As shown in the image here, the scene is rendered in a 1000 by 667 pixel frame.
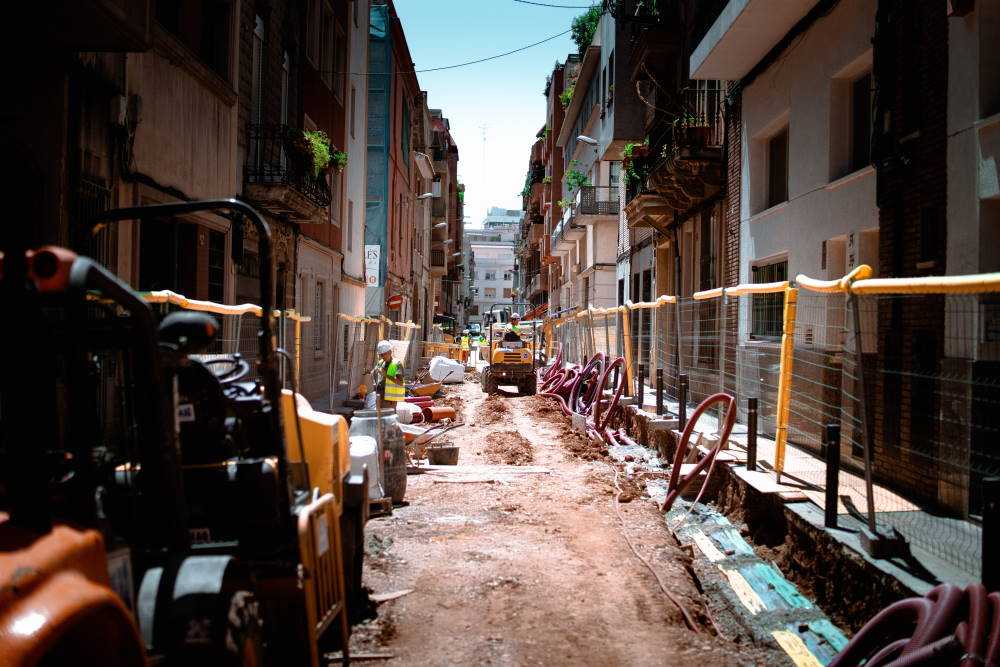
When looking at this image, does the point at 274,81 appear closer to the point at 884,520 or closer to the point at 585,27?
the point at 884,520

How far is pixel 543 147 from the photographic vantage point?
59344 millimetres

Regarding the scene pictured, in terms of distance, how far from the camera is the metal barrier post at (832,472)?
552 cm

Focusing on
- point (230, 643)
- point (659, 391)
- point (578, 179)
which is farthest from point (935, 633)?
point (578, 179)

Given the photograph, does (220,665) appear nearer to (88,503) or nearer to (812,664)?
(88,503)

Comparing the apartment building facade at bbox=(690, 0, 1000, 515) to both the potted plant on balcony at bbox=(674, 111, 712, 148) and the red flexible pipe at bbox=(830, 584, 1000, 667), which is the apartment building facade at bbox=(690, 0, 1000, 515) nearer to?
the red flexible pipe at bbox=(830, 584, 1000, 667)

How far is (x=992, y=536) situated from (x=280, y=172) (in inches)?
504

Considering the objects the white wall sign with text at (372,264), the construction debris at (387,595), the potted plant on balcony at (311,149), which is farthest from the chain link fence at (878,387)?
the white wall sign with text at (372,264)

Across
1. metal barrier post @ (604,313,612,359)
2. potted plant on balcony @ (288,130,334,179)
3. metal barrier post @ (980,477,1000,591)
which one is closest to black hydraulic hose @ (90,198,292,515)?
metal barrier post @ (980,477,1000,591)

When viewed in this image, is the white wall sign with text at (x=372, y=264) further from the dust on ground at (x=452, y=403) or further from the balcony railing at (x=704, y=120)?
the balcony railing at (x=704, y=120)

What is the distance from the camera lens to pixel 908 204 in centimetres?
809

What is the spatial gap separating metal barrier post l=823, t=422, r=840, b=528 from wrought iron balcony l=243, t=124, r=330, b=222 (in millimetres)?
10708

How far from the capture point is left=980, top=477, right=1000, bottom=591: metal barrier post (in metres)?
3.61

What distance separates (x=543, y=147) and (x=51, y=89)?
176 ft

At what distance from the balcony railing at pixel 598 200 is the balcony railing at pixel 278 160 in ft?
60.0
